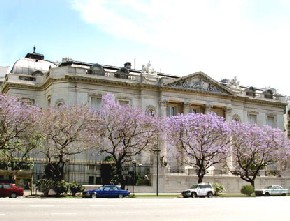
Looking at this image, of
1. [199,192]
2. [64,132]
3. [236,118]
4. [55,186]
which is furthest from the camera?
[236,118]

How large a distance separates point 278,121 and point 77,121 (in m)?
41.6

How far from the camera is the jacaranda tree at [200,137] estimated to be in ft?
177

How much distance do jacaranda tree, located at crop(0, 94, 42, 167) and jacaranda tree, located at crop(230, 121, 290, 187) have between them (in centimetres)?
2487

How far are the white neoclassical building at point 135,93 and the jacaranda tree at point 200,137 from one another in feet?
10.3

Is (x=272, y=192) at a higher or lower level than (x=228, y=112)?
lower

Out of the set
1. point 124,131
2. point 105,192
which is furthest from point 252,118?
point 105,192

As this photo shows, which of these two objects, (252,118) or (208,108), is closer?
(208,108)

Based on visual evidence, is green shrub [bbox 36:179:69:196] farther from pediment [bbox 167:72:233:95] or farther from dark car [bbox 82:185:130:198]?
pediment [bbox 167:72:233:95]

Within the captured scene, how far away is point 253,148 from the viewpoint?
58.5 metres

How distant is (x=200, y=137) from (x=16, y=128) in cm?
2048

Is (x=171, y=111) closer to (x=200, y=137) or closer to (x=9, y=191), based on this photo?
(x=200, y=137)

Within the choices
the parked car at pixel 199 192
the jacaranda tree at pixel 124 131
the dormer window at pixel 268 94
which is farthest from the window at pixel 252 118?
the parked car at pixel 199 192

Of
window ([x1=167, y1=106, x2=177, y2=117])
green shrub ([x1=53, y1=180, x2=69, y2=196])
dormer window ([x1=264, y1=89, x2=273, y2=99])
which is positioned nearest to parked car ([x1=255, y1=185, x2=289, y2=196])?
window ([x1=167, y1=106, x2=177, y2=117])

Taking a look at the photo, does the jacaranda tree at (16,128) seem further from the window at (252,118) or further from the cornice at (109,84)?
the window at (252,118)
